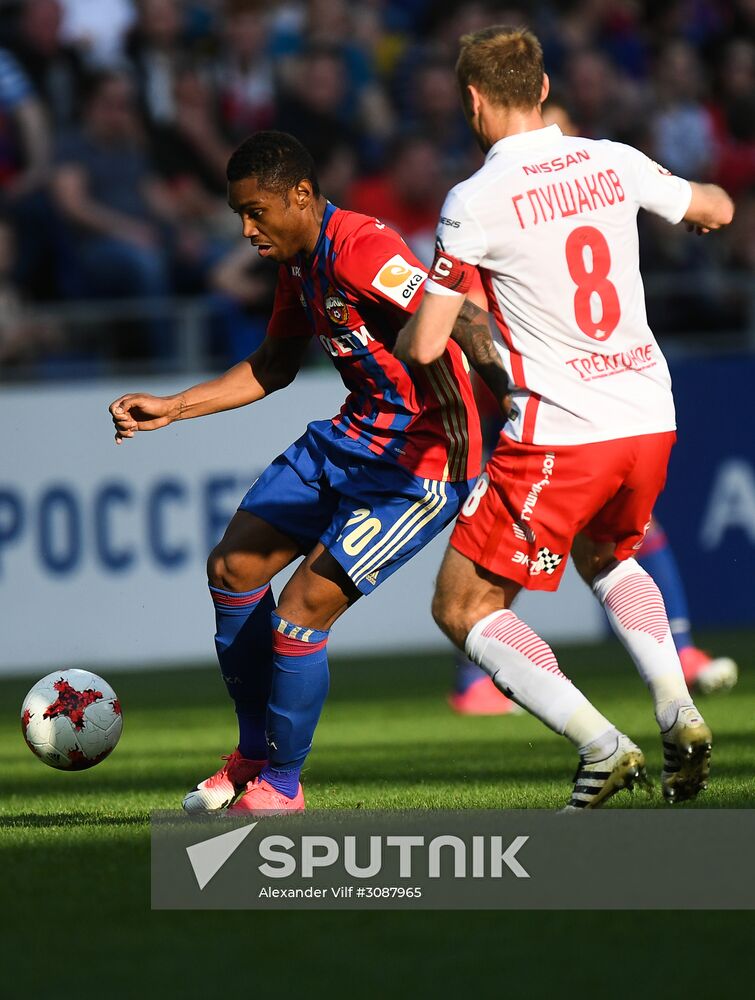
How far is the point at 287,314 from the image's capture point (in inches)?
226

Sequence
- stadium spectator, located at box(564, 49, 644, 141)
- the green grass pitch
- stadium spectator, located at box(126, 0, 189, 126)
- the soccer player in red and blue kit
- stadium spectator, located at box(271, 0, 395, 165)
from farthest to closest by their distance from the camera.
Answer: stadium spectator, located at box(564, 49, 644, 141)
stadium spectator, located at box(271, 0, 395, 165)
stadium spectator, located at box(126, 0, 189, 126)
the soccer player in red and blue kit
the green grass pitch

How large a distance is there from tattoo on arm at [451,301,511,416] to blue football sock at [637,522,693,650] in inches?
129

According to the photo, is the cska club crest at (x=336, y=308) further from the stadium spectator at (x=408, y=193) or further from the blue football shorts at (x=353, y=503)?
the stadium spectator at (x=408, y=193)

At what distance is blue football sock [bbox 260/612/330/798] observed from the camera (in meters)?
5.28

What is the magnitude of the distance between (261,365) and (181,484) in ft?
16.5

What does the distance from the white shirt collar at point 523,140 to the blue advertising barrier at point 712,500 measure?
671 cm

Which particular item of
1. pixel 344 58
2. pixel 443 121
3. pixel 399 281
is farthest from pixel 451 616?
pixel 344 58

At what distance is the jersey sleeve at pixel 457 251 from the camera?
4.54 m

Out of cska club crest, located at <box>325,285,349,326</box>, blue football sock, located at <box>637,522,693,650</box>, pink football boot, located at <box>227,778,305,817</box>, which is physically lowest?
blue football sock, located at <box>637,522,693,650</box>

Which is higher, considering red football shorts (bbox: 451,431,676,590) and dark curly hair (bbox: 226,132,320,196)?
dark curly hair (bbox: 226,132,320,196)

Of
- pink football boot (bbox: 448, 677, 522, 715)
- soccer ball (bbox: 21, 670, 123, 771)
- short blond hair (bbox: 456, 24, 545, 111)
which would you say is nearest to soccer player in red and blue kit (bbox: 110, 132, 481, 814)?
soccer ball (bbox: 21, 670, 123, 771)

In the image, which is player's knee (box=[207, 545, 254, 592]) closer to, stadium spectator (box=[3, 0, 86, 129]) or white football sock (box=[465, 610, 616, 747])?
white football sock (box=[465, 610, 616, 747])

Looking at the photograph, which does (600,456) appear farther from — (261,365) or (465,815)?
(261,365)

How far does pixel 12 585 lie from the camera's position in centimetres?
1059
